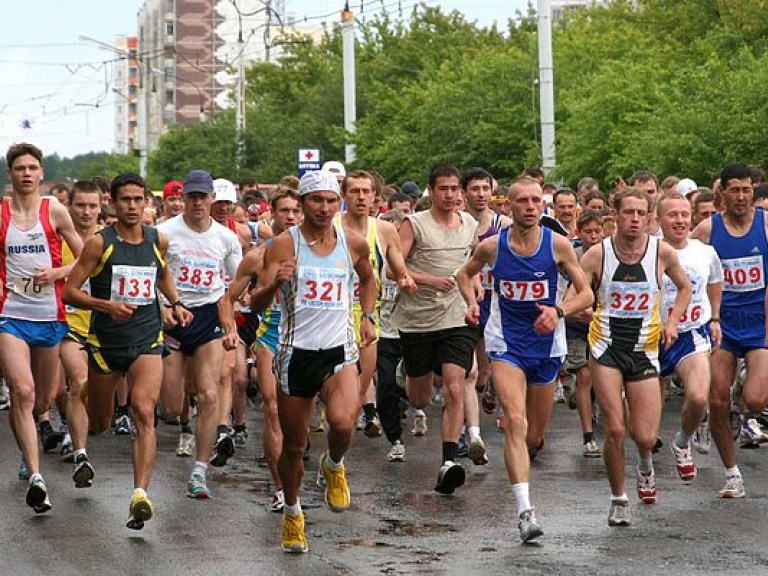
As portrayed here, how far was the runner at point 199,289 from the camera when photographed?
13.0 metres

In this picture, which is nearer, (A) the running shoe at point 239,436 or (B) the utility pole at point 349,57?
(A) the running shoe at point 239,436

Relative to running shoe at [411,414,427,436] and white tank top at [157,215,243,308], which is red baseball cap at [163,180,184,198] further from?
white tank top at [157,215,243,308]

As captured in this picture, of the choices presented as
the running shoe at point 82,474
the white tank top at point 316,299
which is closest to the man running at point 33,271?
the running shoe at point 82,474

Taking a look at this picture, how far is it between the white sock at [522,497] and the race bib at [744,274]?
3.17 metres

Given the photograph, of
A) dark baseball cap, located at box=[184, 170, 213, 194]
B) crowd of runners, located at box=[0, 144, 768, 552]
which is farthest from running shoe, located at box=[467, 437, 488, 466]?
dark baseball cap, located at box=[184, 170, 213, 194]

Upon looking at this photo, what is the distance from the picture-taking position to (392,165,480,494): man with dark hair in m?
13.6

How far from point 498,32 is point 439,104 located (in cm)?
2415

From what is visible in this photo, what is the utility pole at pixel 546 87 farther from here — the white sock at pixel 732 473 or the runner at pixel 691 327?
the white sock at pixel 732 473

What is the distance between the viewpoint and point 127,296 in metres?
11.7

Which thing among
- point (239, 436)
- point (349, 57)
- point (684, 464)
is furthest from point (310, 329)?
point (349, 57)

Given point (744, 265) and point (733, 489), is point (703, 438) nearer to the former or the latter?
point (744, 265)

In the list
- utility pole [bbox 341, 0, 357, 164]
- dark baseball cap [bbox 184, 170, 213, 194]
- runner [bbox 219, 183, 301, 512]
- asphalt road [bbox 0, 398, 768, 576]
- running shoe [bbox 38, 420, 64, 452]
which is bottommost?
asphalt road [bbox 0, 398, 768, 576]

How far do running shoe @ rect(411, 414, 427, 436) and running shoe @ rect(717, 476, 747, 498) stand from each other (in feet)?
14.7

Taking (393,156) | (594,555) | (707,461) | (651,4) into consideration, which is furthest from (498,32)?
(594,555)
